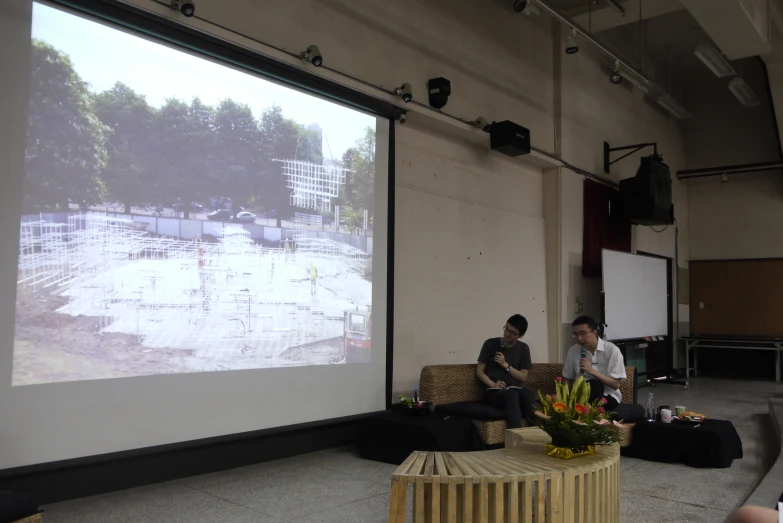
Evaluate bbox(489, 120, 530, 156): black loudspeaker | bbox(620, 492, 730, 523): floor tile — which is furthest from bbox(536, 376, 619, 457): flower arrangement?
bbox(489, 120, 530, 156): black loudspeaker

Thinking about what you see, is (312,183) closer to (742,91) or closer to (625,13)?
(625,13)

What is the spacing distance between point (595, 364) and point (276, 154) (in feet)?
9.95

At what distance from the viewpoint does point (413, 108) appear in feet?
19.1

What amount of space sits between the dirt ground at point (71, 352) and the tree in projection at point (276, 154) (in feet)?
4.20

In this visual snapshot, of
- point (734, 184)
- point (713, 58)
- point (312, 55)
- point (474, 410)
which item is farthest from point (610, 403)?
point (734, 184)

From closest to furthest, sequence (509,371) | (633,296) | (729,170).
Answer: (509,371) < (633,296) < (729,170)

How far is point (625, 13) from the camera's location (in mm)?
7641

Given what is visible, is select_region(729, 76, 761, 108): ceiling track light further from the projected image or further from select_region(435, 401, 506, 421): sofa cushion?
select_region(435, 401, 506, 421): sofa cushion

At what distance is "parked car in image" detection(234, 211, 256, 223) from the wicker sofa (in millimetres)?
1986

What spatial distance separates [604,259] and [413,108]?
3780mm

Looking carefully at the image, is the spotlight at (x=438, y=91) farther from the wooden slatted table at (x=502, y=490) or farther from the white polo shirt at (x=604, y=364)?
the wooden slatted table at (x=502, y=490)

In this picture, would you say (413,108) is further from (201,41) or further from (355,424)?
(355,424)

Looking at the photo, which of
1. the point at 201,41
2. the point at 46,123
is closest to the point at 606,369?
the point at 201,41

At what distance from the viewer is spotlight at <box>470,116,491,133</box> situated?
21.6 ft
